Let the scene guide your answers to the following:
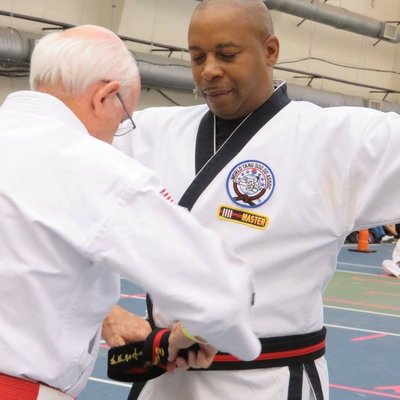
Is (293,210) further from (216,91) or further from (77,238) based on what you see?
(77,238)

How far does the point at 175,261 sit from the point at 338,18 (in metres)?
16.3

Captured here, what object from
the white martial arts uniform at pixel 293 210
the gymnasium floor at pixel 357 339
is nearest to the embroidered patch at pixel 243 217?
the white martial arts uniform at pixel 293 210

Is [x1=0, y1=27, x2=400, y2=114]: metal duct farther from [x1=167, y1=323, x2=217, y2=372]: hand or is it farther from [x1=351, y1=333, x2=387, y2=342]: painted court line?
[x1=167, y1=323, x2=217, y2=372]: hand

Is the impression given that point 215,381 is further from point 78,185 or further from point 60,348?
point 78,185

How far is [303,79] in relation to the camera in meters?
17.4

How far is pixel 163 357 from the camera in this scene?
197 centimetres

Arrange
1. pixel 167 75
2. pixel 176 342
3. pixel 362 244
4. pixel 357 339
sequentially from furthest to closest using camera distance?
1. pixel 362 244
2. pixel 167 75
3. pixel 357 339
4. pixel 176 342

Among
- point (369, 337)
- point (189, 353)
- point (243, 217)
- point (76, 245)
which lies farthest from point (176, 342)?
point (369, 337)

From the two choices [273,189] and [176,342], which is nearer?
[176,342]

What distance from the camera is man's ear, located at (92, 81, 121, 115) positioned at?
165 centimetres

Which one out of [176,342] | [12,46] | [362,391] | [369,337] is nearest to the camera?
[176,342]

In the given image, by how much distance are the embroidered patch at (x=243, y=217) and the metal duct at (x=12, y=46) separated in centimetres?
938

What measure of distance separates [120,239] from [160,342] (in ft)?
1.92

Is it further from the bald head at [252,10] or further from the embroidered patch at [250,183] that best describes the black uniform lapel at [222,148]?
the bald head at [252,10]
